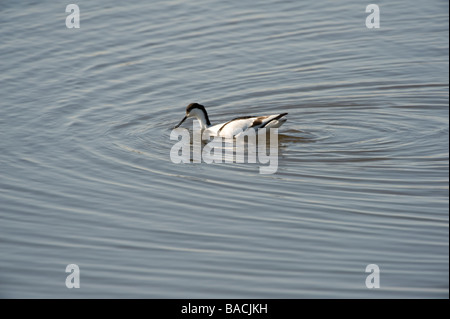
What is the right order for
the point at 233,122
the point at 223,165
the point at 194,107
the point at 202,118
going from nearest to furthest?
the point at 223,165 < the point at 233,122 < the point at 194,107 < the point at 202,118

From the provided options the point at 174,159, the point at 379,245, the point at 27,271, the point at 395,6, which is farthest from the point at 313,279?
the point at 395,6

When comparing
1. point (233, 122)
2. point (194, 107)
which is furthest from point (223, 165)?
point (194, 107)

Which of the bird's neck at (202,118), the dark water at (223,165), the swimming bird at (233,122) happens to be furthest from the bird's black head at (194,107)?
the dark water at (223,165)

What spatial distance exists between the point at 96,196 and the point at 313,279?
3610 millimetres

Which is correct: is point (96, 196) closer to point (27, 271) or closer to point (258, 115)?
point (27, 271)

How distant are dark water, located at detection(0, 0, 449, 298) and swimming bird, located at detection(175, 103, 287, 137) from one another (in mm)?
Answer: 347

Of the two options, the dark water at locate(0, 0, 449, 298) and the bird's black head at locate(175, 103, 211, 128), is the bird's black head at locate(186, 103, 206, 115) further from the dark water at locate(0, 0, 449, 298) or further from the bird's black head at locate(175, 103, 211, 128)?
the dark water at locate(0, 0, 449, 298)

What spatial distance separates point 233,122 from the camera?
12.2m

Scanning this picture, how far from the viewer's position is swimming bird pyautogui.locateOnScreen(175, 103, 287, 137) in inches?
472

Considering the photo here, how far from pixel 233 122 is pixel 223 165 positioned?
166 cm

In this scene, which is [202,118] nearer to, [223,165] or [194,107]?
[194,107]

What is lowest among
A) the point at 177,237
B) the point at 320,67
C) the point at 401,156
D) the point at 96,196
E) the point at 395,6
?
the point at 177,237

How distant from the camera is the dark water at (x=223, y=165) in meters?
7.42

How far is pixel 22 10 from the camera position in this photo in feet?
59.1
